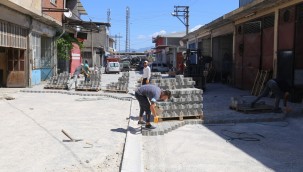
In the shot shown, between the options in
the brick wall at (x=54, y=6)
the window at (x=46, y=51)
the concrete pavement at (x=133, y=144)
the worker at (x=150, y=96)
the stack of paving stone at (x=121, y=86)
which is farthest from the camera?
the window at (x=46, y=51)

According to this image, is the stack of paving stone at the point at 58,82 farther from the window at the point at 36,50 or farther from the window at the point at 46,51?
the window at the point at 46,51

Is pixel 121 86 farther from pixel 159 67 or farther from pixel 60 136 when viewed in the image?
pixel 159 67

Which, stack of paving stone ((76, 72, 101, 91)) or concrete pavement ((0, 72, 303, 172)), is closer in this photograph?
concrete pavement ((0, 72, 303, 172))

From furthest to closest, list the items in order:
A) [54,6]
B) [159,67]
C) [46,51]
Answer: [159,67] < [46,51] < [54,6]

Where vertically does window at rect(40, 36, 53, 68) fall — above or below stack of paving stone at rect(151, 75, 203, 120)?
above

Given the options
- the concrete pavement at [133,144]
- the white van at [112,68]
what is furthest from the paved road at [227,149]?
the white van at [112,68]

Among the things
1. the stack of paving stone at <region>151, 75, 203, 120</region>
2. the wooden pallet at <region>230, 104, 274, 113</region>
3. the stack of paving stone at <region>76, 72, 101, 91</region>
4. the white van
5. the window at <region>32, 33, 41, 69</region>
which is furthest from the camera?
the white van

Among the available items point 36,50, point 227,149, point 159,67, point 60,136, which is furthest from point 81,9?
point 227,149

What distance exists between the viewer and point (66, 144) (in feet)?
25.4

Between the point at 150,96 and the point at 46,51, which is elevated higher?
the point at 46,51

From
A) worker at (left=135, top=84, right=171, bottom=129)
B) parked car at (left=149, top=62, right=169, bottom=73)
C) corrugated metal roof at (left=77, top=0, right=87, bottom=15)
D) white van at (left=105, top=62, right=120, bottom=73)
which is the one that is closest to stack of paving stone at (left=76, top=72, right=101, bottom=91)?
worker at (left=135, top=84, right=171, bottom=129)

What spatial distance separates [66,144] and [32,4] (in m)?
14.4

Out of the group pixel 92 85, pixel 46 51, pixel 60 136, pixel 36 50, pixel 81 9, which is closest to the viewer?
pixel 60 136

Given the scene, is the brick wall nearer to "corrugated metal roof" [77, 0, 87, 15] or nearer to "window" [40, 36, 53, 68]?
"window" [40, 36, 53, 68]
